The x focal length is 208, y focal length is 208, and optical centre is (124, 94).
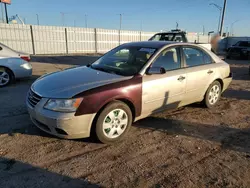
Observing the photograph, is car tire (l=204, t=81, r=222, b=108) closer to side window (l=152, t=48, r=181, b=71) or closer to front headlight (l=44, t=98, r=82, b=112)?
side window (l=152, t=48, r=181, b=71)

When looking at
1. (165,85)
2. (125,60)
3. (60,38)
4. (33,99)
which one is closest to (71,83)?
(33,99)

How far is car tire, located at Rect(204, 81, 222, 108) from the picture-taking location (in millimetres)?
4967

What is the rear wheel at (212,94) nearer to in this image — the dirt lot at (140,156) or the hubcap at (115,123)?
the dirt lot at (140,156)

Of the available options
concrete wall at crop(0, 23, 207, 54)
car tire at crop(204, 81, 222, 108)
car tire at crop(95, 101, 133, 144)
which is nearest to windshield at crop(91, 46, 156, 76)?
car tire at crop(95, 101, 133, 144)

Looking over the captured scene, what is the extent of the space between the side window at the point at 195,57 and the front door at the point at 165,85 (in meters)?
0.28

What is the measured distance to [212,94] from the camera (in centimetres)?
511

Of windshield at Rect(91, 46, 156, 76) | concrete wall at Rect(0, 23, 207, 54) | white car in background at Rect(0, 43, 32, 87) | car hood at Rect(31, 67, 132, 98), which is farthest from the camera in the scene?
concrete wall at Rect(0, 23, 207, 54)

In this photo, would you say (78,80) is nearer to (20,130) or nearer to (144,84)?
(144,84)

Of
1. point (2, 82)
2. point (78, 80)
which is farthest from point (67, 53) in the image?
point (78, 80)

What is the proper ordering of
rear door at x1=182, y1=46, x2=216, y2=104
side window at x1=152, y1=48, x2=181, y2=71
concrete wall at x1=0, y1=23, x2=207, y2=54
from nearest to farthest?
1. side window at x1=152, y1=48, x2=181, y2=71
2. rear door at x1=182, y1=46, x2=216, y2=104
3. concrete wall at x1=0, y1=23, x2=207, y2=54

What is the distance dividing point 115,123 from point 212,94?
2928 millimetres

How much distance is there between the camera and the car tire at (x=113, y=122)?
317 centimetres

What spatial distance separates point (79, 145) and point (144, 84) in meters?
1.46

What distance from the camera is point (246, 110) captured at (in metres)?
5.11
